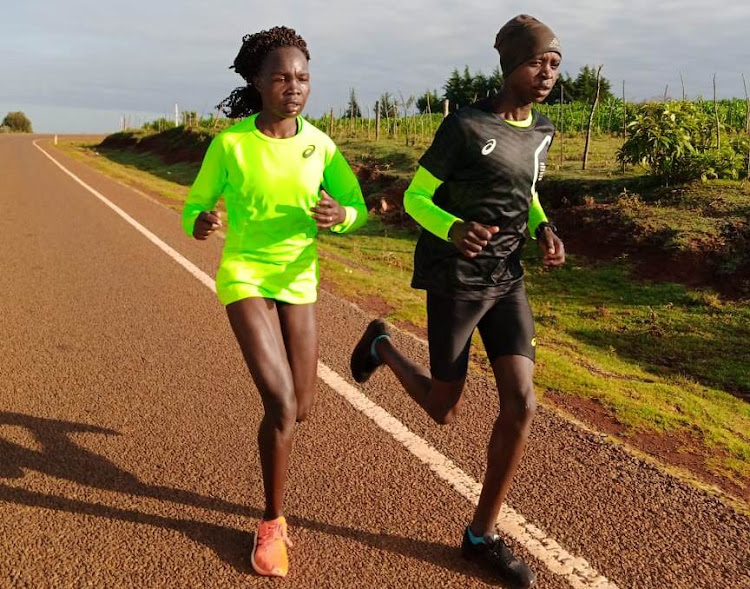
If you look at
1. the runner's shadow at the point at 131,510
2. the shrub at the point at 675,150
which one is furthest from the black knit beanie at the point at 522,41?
the shrub at the point at 675,150

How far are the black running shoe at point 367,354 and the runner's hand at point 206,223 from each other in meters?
1.50

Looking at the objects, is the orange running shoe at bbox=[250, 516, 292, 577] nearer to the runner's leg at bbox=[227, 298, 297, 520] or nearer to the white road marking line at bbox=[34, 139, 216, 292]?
the runner's leg at bbox=[227, 298, 297, 520]

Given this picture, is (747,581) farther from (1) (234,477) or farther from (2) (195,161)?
(2) (195,161)

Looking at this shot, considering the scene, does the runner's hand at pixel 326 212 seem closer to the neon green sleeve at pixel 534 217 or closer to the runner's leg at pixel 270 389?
the runner's leg at pixel 270 389

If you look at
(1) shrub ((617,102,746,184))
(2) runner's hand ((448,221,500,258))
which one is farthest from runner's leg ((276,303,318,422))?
(1) shrub ((617,102,746,184))

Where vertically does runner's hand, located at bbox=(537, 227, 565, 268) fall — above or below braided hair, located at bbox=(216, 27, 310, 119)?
below

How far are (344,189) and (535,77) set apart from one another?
39.3 inches

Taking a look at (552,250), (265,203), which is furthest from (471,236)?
→ (265,203)

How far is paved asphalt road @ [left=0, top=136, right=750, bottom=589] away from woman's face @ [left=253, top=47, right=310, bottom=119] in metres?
1.85

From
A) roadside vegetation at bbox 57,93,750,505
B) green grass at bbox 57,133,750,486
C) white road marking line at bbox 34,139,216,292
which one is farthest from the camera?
white road marking line at bbox 34,139,216,292

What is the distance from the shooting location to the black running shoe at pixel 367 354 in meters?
4.53

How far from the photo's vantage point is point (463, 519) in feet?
11.3

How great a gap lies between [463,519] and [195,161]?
34.7m

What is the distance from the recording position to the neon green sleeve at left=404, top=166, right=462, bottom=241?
3.04 metres
